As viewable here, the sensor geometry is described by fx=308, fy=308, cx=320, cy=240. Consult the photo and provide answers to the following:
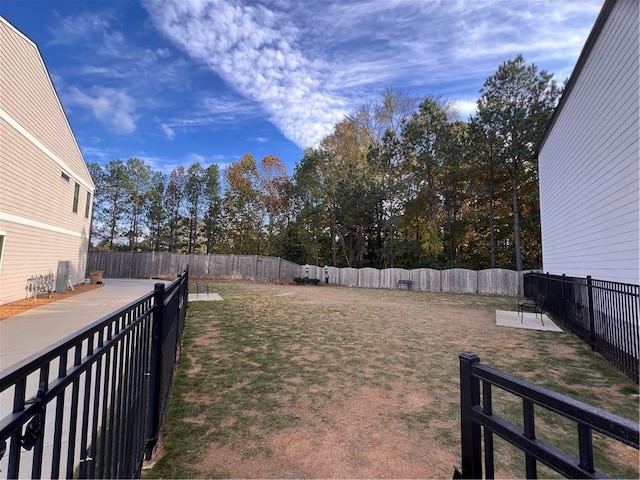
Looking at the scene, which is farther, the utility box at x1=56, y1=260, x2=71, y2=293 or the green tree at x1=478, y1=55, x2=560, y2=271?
the green tree at x1=478, y1=55, x2=560, y2=271

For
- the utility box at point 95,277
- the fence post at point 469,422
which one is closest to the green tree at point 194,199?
the utility box at point 95,277

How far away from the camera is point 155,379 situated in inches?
88.9

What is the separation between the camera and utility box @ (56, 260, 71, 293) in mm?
11062

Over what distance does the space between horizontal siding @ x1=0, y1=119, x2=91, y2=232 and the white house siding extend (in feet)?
42.2

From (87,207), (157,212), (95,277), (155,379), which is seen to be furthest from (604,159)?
(157,212)

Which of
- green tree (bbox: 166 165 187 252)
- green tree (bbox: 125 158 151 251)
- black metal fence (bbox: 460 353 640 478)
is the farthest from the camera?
green tree (bbox: 166 165 187 252)

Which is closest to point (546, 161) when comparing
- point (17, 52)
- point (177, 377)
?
point (177, 377)

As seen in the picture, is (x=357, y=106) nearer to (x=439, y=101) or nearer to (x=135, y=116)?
(x=439, y=101)

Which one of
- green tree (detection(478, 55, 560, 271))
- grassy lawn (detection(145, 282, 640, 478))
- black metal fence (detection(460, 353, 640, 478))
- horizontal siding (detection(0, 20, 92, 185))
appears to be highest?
green tree (detection(478, 55, 560, 271))

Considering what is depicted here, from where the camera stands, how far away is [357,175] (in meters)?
21.3

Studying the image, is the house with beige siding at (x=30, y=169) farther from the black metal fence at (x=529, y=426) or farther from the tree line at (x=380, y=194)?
the tree line at (x=380, y=194)

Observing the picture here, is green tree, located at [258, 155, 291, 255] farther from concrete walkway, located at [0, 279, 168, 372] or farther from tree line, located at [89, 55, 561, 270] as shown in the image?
concrete walkway, located at [0, 279, 168, 372]

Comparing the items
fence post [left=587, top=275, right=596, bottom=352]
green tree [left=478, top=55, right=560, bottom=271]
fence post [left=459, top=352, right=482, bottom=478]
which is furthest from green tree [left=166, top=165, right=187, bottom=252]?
fence post [left=459, top=352, right=482, bottom=478]

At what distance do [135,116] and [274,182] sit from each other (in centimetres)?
1127
